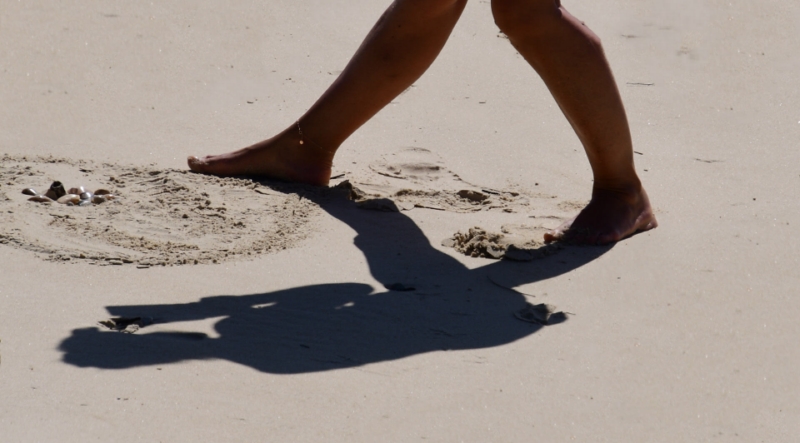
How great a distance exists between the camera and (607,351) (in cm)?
258

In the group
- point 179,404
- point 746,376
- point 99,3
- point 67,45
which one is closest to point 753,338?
point 746,376

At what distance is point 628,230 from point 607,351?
32.4 inches

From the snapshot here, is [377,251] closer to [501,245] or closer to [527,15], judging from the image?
[501,245]

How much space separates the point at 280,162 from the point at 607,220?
119 centimetres

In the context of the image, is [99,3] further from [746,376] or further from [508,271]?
[746,376]

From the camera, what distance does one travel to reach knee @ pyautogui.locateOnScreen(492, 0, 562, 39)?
3.04 metres

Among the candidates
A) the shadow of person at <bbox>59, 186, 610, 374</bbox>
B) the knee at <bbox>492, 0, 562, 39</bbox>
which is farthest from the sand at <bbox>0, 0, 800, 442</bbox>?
the knee at <bbox>492, 0, 562, 39</bbox>

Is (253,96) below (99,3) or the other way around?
below

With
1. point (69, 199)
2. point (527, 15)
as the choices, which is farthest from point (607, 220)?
point (69, 199)

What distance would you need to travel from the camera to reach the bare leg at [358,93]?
3.41 meters

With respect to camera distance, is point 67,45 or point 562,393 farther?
point 67,45

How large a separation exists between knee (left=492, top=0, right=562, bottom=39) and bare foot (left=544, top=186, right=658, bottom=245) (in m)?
0.61

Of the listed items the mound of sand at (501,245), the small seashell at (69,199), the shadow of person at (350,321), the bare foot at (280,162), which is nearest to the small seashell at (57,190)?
the small seashell at (69,199)

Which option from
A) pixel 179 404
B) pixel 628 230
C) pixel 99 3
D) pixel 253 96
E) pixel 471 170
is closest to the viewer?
pixel 179 404
